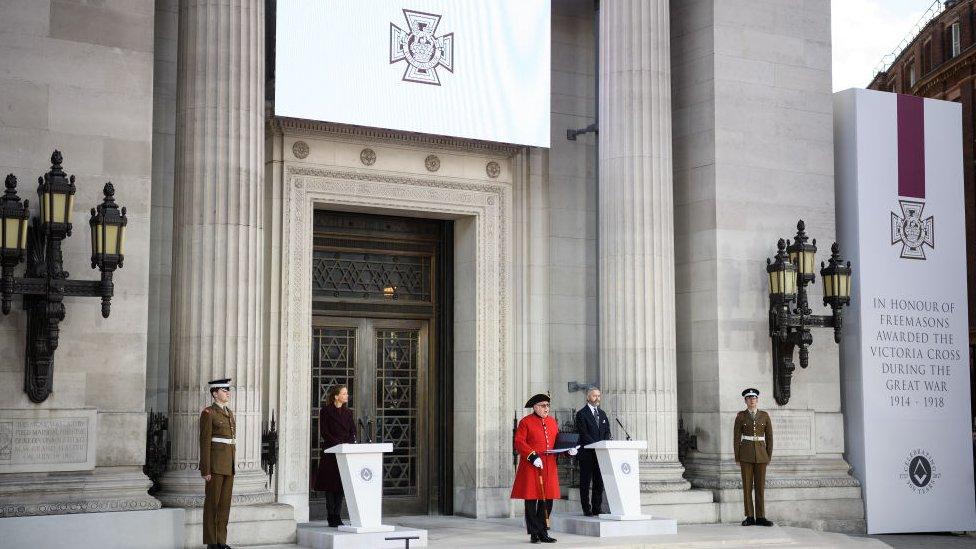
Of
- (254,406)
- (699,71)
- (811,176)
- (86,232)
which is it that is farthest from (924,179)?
(86,232)

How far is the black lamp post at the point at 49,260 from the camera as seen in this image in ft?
42.0

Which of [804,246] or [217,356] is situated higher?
[804,246]

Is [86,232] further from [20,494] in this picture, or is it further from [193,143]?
[20,494]

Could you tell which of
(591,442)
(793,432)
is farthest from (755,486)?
(591,442)

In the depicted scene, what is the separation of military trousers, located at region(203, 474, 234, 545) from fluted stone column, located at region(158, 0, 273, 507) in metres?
0.73

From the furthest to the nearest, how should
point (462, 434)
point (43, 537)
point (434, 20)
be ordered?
point (462, 434) < point (434, 20) < point (43, 537)

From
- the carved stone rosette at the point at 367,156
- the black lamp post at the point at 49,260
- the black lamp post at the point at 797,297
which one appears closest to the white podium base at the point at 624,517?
the black lamp post at the point at 797,297

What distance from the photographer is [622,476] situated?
15.5 metres

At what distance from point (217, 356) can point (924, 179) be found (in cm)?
1206

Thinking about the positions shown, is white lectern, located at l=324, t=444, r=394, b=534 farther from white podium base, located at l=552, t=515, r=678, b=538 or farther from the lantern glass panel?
the lantern glass panel

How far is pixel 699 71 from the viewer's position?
18.8 metres

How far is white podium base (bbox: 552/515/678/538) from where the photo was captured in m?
15.3

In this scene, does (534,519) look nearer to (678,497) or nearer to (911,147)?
(678,497)

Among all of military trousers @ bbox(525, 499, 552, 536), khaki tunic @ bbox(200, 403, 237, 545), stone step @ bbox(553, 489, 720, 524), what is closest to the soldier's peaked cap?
khaki tunic @ bbox(200, 403, 237, 545)
